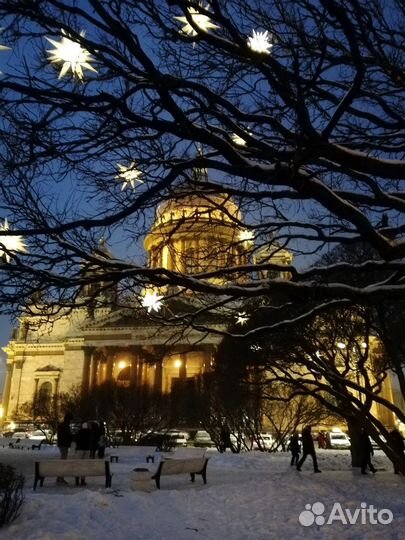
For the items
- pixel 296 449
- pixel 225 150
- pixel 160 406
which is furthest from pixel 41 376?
pixel 225 150

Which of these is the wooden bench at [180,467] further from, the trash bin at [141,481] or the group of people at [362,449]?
the group of people at [362,449]

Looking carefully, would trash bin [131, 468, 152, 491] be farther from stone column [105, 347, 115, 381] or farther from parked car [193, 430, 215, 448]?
stone column [105, 347, 115, 381]

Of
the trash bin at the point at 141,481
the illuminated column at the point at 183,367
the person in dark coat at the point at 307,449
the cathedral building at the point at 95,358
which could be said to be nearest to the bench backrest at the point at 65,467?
the trash bin at the point at 141,481

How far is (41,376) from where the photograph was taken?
241 feet

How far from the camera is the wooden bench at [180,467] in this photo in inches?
505

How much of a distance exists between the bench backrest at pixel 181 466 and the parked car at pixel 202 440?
21206mm

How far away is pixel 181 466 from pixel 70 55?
425 inches

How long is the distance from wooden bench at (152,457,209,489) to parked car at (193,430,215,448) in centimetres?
2117

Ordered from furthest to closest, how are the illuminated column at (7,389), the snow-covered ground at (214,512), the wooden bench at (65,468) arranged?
1. the illuminated column at (7,389)
2. the wooden bench at (65,468)
3. the snow-covered ground at (214,512)

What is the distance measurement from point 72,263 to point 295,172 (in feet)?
13.8

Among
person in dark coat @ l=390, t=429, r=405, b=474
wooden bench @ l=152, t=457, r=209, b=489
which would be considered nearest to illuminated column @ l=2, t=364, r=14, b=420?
wooden bench @ l=152, t=457, r=209, b=489

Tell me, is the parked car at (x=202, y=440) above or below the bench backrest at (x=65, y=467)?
above

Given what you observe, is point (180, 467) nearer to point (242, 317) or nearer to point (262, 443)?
point (242, 317)

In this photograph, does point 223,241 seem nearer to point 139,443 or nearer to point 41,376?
point 139,443
